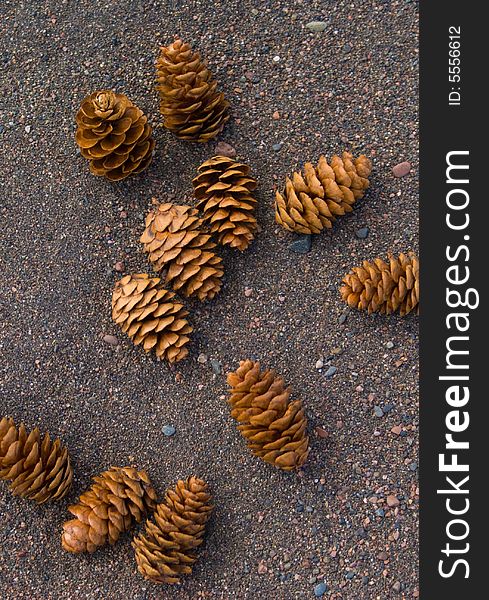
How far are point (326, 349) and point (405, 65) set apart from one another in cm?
59

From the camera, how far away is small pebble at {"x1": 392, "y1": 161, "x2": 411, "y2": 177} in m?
1.34

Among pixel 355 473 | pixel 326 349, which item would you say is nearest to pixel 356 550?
pixel 355 473

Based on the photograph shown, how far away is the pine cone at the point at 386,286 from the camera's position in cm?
125

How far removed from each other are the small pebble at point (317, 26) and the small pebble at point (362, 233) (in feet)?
1.37

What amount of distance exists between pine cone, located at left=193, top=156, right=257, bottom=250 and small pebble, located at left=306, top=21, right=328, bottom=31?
12.8 inches

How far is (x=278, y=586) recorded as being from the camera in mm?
1307

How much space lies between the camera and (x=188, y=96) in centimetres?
128

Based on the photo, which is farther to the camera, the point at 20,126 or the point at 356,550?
the point at 20,126

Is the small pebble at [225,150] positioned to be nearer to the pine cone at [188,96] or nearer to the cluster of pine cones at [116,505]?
the pine cone at [188,96]

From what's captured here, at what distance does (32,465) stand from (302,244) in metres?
0.67

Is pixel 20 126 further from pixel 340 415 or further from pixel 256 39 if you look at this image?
pixel 340 415

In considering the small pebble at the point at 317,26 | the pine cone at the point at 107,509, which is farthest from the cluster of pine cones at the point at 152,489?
the small pebble at the point at 317,26

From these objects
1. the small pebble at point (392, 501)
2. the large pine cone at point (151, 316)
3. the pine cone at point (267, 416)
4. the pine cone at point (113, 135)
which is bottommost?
the small pebble at point (392, 501)

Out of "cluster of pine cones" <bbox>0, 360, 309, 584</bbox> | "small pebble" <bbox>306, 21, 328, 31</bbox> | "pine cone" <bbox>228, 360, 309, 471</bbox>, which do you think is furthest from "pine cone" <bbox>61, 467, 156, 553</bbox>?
"small pebble" <bbox>306, 21, 328, 31</bbox>
